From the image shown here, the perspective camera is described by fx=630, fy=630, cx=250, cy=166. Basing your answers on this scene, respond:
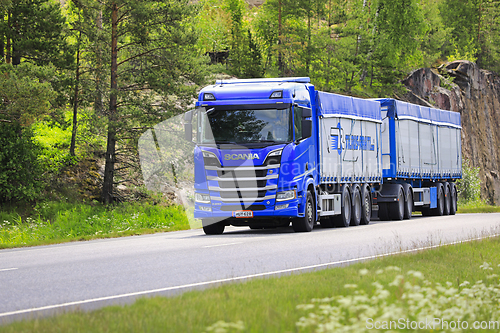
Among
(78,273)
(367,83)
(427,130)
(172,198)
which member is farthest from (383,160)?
(367,83)

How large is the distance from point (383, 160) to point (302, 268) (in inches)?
634

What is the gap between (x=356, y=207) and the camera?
2219 centimetres

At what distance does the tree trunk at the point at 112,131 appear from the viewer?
82.5 ft

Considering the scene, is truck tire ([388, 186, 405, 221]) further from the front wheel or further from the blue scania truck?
the front wheel

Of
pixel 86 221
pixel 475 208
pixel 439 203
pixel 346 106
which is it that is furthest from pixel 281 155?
pixel 475 208

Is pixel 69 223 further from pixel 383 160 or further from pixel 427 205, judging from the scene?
pixel 427 205

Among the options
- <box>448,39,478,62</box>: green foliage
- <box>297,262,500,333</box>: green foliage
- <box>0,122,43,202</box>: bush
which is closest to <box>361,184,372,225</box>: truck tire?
<box>0,122,43,202</box>: bush

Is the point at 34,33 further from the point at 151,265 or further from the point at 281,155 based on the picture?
the point at 151,265

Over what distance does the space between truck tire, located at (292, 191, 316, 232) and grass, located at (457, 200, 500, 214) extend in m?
21.1

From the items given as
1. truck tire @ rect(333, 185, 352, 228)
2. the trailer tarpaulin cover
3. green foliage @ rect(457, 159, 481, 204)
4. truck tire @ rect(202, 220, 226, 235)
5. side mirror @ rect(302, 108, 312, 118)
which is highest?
the trailer tarpaulin cover

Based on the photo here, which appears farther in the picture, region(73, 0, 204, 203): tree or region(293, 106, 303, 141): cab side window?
region(73, 0, 204, 203): tree

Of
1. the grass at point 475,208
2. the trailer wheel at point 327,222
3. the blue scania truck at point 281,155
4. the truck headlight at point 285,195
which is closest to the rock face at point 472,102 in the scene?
the grass at point 475,208

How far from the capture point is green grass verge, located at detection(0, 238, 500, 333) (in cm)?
529

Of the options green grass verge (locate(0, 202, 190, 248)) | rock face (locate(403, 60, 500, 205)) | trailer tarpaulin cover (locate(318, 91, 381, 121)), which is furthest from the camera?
rock face (locate(403, 60, 500, 205))
